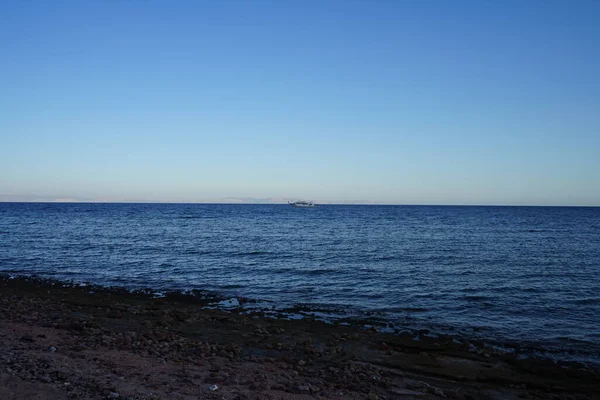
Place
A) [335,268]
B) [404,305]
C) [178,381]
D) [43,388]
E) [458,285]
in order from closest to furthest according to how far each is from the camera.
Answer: [43,388] → [178,381] → [404,305] → [458,285] → [335,268]

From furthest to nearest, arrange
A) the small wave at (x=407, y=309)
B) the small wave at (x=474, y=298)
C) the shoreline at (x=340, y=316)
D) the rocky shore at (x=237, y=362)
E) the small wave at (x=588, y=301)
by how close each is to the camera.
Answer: the small wave at (x=474, y=298) < the small wave at (x=588, y=301) < the small wave at (x=407, y=309) < the shoreline at (x=340, y=316) < the rocky shore at (x=237, y=362)

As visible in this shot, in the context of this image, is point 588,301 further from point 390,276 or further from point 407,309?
point 390,276

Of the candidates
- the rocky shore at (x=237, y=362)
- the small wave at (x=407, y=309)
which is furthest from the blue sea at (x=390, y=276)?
the rocky shore at (x=237, y=362)

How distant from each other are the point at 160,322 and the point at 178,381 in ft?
21.0

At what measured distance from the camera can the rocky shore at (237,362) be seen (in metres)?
8.70

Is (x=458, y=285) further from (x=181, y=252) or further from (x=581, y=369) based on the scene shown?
(x=181, y=252)

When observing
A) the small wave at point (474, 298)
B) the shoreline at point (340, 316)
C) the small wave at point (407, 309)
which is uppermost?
the small wave at point (474, 298)

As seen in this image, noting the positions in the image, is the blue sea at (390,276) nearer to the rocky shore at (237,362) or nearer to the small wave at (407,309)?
the small wave at (407,309)

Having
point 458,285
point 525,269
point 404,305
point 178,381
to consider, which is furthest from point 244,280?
point 525,269

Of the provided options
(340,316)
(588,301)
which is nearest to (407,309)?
(340,316)

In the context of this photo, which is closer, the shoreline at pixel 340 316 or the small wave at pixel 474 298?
the shoreline at pixel 340 316

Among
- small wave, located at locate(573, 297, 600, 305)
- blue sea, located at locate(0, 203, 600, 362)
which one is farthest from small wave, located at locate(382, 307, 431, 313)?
small wave, located at locate(573, 297, 600, 305)

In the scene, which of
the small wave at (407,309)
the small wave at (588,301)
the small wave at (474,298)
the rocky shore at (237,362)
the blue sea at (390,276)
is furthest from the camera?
the small wave at (474,298)

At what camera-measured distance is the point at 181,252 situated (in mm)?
36188
